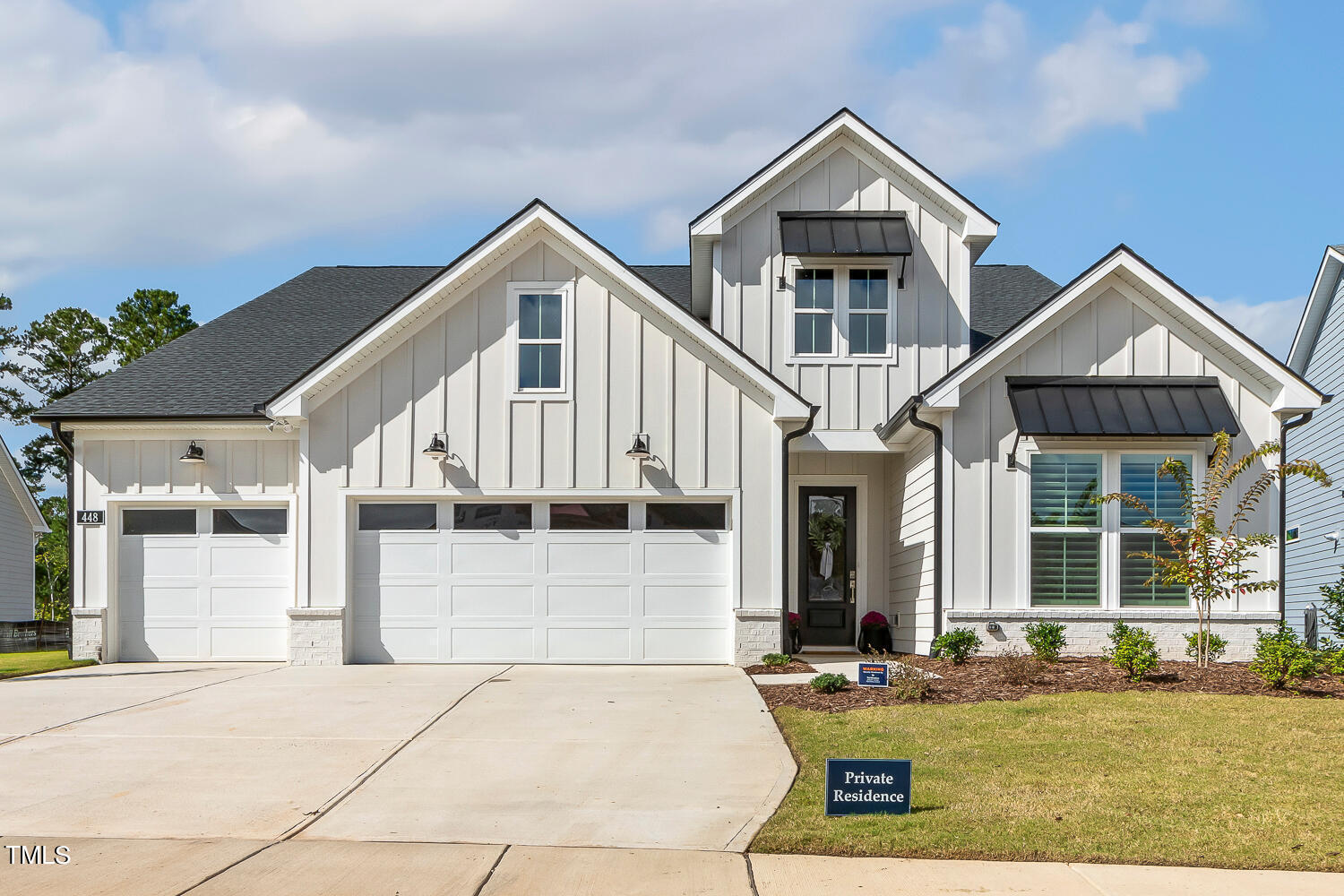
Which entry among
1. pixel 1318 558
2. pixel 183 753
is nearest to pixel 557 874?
pixel 183 753

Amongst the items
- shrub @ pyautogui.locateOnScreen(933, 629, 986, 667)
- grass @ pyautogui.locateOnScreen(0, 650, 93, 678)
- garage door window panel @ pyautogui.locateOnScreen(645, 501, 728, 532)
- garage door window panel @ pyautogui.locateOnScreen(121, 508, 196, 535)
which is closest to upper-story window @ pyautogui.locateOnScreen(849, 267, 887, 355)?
garage door window panel @ pyautogui.locateOnScreen(645, 501, 728, 532)

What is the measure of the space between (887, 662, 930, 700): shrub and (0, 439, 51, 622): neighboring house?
24.9m

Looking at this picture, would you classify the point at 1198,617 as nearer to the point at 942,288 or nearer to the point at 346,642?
the point at 942,288

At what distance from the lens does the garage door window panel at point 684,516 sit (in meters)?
15.2

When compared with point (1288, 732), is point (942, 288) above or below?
above

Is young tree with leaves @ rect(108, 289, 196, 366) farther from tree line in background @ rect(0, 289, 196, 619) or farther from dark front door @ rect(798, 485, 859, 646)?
dark front door @ rect(798, 485, 859, 646)

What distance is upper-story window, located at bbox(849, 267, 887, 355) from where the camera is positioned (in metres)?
16.8

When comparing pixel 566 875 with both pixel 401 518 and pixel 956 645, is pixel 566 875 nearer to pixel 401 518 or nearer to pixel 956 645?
pixel 956 645

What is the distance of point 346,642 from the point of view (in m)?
15.0

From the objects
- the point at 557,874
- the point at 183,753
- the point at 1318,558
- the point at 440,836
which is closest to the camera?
the point at 557,874

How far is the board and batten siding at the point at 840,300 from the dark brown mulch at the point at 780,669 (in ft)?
12.5

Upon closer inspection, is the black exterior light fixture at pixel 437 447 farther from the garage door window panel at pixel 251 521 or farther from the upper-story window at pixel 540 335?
the garage door window panel at pixel 251 521

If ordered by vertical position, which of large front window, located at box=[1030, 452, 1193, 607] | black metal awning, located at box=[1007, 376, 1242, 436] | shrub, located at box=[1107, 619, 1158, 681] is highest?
black metal awning, located at box=[1007, 376, 1242, 436]

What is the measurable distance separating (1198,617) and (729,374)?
6475 mm
